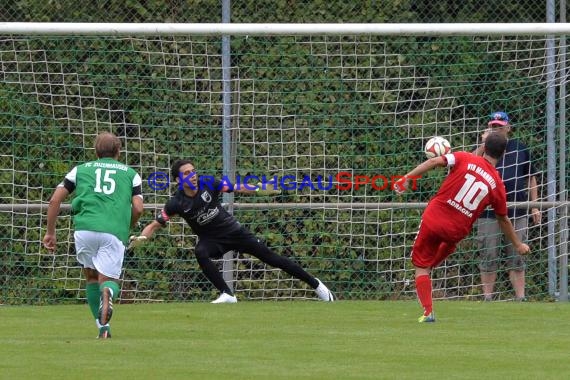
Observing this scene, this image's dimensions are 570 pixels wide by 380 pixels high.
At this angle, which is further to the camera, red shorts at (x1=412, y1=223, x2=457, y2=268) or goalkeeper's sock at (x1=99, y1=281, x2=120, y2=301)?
red shorts at (x1=412, y1=223, x2=457, y2=268)

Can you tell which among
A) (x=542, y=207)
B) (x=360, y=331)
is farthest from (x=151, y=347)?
(x=542, y=207)

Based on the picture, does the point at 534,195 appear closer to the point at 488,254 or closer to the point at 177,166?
the point at 488,254

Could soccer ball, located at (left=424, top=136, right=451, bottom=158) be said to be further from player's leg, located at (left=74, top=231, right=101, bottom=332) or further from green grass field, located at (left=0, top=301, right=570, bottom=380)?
player's leg, located at (left=74, top=231, right=101, bottom=332)

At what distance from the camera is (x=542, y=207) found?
14688 millimetres

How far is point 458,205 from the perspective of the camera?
11406mm

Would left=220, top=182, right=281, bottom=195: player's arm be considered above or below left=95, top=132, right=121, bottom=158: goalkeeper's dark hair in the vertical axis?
below

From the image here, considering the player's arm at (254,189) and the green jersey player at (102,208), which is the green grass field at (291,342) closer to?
the green jersey player at (102,208)

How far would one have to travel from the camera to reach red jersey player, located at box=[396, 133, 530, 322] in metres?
11.3

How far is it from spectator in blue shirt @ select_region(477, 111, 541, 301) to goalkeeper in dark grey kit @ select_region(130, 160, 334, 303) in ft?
6.87

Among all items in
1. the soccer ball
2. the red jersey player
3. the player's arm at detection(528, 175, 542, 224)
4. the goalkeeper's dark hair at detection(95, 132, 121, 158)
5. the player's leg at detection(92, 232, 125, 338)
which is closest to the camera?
the player's leg at detection(92, 232, 125, 338)

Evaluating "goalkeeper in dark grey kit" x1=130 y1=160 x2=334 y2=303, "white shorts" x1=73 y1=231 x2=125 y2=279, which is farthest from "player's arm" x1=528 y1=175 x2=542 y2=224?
"white shorts" x1=73 y1=231 x2=125 y2=279

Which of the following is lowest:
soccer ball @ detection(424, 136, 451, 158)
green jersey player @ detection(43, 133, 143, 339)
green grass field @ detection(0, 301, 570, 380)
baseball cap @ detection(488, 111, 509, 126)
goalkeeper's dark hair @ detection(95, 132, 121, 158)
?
green grass field @ detection(0, 301, 570, 380)

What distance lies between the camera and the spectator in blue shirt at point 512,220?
14445 millimetres

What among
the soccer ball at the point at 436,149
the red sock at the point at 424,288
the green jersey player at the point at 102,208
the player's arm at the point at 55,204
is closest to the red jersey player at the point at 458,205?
the red sock at the point at 424,288
